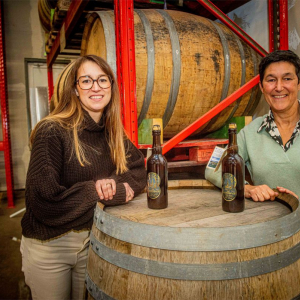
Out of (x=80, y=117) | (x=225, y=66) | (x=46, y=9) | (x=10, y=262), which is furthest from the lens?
(x=46, y=9)

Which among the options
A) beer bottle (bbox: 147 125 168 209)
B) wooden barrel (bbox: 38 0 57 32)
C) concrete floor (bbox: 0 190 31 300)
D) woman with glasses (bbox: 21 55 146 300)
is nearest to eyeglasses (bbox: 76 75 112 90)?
woman with glasses (bbox: 21 55 146 300)

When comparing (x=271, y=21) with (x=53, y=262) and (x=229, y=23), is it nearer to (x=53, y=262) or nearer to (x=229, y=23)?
(x=229, y=23)

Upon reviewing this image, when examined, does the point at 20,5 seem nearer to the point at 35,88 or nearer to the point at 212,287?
the point at 35,88

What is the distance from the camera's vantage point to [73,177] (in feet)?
5.29

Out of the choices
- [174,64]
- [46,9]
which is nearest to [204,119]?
[174,64]

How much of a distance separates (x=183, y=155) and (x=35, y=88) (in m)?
4.95

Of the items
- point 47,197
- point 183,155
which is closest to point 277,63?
point 47,197

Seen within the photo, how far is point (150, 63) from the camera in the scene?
264 cm

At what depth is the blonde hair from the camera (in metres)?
1.61

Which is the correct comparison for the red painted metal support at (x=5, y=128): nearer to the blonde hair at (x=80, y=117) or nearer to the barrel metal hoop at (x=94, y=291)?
the blonde hair at (x=80, y=117)

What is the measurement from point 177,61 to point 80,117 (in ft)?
4.44

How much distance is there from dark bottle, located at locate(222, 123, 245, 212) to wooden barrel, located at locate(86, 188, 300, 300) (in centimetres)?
11

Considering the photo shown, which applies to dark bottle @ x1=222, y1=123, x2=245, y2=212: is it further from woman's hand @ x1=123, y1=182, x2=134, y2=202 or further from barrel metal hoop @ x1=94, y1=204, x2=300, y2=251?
woman's hand @ x1=123, y1=182, x2=134, y2=202

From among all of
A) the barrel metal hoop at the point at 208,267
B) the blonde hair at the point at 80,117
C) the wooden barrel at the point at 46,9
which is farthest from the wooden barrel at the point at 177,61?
the wooden barrel at the point at 46,9
